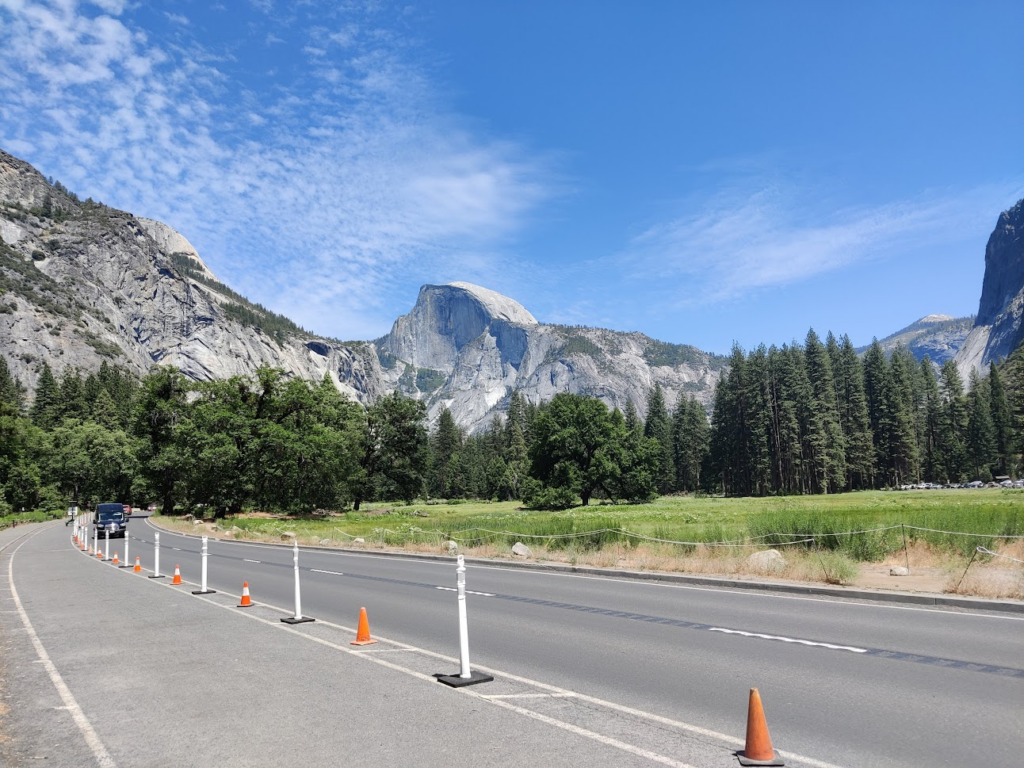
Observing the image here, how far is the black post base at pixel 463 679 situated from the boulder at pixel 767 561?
1019 cm

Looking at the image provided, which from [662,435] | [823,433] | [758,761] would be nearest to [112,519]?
[758,761]

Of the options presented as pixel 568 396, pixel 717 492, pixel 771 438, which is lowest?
pixel 717 492

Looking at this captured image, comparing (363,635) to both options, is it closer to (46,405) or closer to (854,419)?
(854,419)

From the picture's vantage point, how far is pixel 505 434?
446 ft

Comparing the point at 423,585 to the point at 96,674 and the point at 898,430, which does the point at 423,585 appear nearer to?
the point at 96,674

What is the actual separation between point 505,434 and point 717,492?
44392 millimetres

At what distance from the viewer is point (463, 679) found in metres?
Answer: 7.19

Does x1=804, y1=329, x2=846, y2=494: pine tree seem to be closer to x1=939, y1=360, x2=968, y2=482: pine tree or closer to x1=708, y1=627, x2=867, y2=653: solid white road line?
x1=939, y1=360, x2=968, y2=482: pine tree

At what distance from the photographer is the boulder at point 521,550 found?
2220cm

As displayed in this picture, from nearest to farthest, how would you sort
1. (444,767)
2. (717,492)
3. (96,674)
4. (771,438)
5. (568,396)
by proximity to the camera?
(444,767) < (96,674) < (568,396) < (771,438) < (717,492)

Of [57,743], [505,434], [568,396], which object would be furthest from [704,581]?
[505,434]

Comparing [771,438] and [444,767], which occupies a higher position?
[771,438]

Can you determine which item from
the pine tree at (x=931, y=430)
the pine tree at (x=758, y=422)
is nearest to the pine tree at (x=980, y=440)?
the pine tree at (x=931, y=430)

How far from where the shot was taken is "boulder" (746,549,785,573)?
50.8 feet
